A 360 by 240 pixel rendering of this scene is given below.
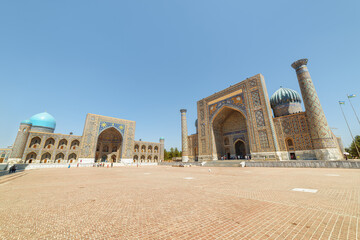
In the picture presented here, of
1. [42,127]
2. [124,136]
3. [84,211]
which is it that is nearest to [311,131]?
[84,211]

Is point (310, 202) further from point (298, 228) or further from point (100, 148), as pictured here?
point (100, 148)

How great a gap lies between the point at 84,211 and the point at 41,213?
0.75 meters

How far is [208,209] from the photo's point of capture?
2.75m

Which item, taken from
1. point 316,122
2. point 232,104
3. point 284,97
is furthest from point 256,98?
point 316,122

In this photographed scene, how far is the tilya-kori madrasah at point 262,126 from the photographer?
54.4ft

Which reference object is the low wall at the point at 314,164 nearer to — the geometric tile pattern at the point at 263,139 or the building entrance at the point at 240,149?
the geometric tile pattern at the point at 263,139

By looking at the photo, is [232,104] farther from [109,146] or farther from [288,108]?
[109,146]

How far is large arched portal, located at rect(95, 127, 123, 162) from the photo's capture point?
35.4 m

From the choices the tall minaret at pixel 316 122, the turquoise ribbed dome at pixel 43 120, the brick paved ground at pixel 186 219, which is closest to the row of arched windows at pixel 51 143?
the turquoise ribbed dome at pixel 43 120

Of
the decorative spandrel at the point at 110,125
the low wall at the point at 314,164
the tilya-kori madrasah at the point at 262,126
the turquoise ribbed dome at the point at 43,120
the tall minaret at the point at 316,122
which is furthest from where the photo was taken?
the decorative spandrel at the point at 110,125

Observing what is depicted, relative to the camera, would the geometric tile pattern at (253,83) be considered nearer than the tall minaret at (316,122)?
No

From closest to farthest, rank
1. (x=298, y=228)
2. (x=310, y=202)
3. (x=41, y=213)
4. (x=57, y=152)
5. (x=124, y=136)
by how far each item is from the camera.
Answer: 1. (x=298, y=228)
2. (x=41, y=213)
3. (x=310, y=202)
4. (x=57, y=152)
5. (x=124, y=136)

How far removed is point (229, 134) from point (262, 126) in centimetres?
763

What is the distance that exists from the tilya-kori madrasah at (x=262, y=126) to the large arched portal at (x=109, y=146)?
17777mm
